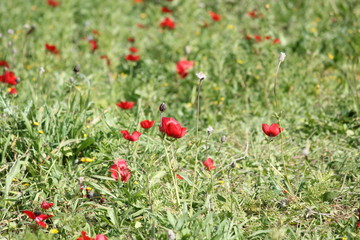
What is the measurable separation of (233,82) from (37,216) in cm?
225

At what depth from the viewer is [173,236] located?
188 cm

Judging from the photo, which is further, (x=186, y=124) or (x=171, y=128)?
(x=186, y=124)

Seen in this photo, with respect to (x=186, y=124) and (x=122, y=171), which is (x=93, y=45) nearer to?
(x=186, y=124)

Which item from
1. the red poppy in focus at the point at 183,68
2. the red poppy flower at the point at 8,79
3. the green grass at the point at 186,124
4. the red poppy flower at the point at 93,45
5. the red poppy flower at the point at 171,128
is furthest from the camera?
the red poppy flower at the point at 93,45

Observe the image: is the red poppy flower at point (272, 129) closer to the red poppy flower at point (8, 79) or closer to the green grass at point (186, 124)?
the green grass at point (186, 124)

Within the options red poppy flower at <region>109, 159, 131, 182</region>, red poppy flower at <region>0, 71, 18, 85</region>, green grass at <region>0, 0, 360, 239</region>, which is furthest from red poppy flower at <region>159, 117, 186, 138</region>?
red poppy flower at <region>0, 71, 18, 85</region>

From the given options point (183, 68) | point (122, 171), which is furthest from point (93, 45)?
point (122, 171)

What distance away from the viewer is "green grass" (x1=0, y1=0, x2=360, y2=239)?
2312 millimetres

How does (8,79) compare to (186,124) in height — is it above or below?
above

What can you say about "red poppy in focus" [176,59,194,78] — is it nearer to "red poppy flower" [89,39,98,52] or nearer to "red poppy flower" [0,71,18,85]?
"red poppy flower" [89,39,98,52]

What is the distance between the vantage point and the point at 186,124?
350cm

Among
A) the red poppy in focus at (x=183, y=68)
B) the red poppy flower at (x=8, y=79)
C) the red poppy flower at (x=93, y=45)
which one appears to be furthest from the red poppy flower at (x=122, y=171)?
the red poppy flower at (x=93, y=45)

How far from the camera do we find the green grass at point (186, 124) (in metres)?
2.31

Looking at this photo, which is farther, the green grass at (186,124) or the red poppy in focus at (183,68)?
the red poppy in focus at (183,68)
